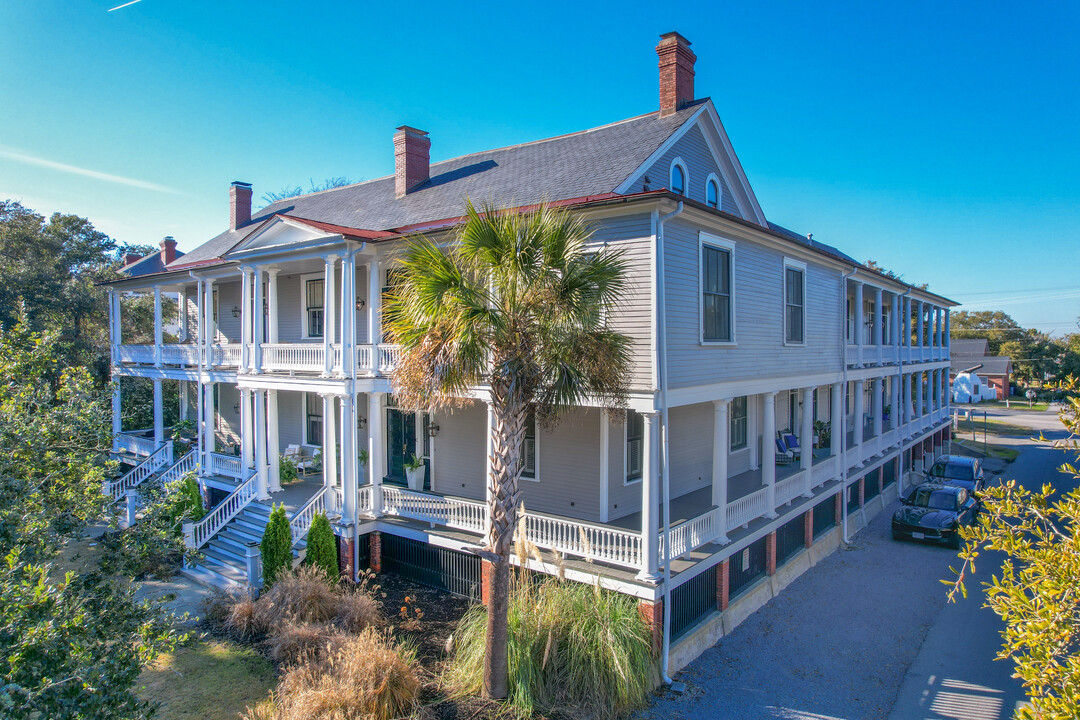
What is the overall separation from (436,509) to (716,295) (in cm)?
739

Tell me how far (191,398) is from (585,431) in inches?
785

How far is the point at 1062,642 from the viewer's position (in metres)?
3.98

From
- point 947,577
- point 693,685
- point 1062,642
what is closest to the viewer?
point 1062,642

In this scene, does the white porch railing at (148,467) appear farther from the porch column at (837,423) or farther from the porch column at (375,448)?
the porch column at (837,423)

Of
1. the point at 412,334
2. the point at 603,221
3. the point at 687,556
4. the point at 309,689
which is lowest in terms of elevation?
the point at 309,689

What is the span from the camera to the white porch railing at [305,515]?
14141 mm

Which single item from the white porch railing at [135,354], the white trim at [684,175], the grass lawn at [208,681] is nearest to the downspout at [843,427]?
the white trim at [684,175]

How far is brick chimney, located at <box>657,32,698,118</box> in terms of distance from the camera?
1527 cm

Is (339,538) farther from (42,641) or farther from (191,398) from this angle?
(191,398)

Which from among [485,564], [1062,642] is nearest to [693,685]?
[485,564]

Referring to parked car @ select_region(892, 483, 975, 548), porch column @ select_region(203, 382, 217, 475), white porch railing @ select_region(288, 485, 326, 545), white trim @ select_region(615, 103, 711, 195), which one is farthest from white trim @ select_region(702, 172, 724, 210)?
porch column @ select_region(203, 382, 217, 475)

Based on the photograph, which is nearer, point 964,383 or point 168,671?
point 168,671

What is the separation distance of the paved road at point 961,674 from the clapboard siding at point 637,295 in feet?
21.7

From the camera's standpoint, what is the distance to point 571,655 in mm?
9281
